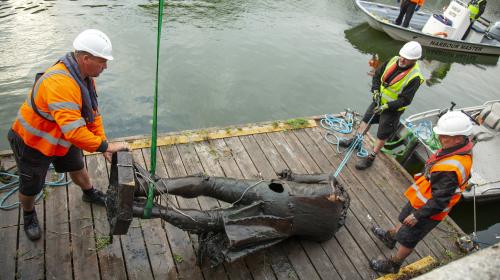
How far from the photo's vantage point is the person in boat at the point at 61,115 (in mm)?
2584

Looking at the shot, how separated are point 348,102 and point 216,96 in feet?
11.4

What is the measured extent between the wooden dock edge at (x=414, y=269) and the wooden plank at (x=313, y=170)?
21cm

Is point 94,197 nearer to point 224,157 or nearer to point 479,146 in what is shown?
point 224,157

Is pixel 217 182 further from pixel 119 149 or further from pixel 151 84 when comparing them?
pixel 151 84

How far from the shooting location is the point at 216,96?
26.7ft

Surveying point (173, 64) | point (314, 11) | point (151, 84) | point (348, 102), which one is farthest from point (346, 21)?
point (151, 84)

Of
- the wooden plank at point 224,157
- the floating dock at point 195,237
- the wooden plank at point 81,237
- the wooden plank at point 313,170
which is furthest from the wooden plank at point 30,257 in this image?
the wooden plank at point 313,170

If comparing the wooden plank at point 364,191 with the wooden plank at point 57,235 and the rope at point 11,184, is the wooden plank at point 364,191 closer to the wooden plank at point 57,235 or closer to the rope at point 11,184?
the wooden plank at point 57,235

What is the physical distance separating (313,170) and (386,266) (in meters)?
1.63

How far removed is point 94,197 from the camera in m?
3.71

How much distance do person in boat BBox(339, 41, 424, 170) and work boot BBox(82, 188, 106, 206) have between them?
3.46 meters

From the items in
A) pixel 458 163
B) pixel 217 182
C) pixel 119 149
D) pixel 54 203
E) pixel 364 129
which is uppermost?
pixel 458 163

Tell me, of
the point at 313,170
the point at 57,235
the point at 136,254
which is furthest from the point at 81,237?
the point at 313,170

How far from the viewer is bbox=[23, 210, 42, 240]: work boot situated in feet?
10.8
